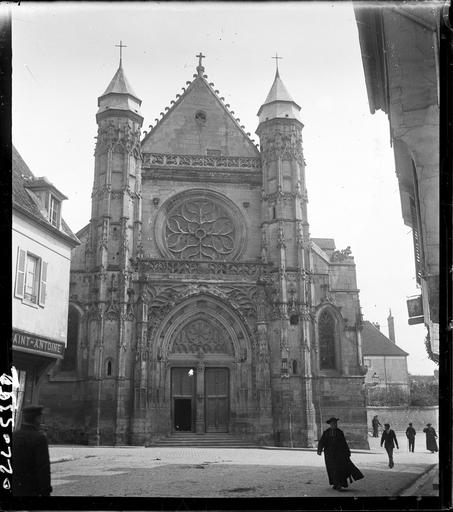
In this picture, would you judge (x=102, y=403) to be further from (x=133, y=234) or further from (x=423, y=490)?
(x=423, y=490)

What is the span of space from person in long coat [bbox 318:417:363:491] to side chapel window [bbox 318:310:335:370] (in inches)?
699

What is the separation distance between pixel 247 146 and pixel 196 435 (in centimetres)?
1352

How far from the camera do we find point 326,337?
83.3 feet

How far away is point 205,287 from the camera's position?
2477 centimetres

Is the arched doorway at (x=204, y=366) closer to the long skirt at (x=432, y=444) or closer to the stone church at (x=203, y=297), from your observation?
the stone church at (x=203, y=297)

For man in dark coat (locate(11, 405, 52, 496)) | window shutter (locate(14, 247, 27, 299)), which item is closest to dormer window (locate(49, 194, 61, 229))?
window shutter (locate(14, 247, 27, 299))

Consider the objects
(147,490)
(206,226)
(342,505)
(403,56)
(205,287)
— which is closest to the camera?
(342,505)

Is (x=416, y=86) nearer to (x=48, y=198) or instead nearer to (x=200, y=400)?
(x=48, y=198)

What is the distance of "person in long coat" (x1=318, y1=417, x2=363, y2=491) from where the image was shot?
6.15 meters

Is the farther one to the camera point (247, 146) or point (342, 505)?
point (247, 146)

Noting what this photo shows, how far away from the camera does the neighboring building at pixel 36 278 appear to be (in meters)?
8.31

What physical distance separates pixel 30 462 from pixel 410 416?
294 inches

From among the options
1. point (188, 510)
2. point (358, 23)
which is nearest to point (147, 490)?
point (188, 510)

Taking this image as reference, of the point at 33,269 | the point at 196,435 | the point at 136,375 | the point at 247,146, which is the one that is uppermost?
the point at 247,146
